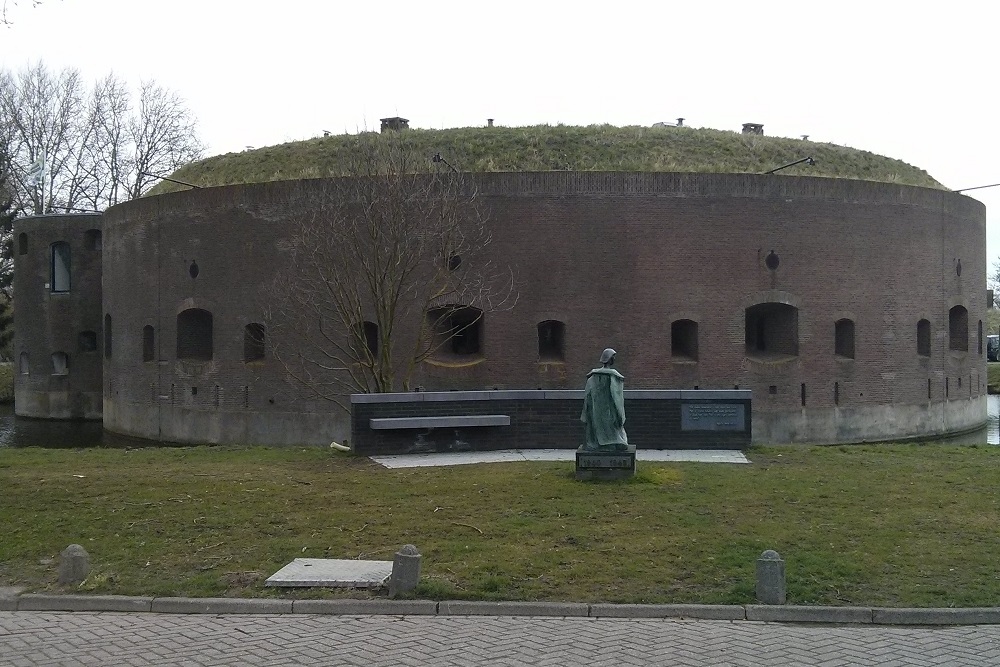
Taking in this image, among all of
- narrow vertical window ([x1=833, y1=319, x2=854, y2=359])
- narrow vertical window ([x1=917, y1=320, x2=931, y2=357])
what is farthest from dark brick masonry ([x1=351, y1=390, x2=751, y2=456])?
narrow vertical window ([x1=917, y1=320, x2=931, y2=357])

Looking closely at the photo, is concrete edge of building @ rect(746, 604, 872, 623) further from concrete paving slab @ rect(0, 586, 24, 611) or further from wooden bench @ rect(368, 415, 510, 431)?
wooden bench @ rect(368, 415, 510, 431)

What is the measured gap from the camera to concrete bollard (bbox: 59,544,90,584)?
22.3ft

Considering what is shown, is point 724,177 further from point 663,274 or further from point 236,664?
point 236,664

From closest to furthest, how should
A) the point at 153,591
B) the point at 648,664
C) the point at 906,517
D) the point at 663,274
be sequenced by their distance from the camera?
the point at 648,664 < the point at 153,591 < the point at 906,517 < the point at 663,274

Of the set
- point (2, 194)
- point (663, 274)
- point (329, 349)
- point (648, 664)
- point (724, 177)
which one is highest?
point (2, 194)

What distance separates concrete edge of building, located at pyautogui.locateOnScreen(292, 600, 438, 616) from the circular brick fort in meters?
11.7

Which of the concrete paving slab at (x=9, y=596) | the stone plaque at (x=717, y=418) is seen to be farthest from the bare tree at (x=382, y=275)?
the concrete paving slab at (x=9, y=596)

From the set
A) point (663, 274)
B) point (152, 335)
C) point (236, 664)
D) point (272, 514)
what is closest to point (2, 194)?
point (152, 335)

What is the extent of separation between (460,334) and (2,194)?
84.0ft

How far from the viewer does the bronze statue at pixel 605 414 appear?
1005 centimetres

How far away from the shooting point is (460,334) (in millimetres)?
18953

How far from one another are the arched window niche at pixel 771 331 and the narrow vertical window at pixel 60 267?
19.0 meters

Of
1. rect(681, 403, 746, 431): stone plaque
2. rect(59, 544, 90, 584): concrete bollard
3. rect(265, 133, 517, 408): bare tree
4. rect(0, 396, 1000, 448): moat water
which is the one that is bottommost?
rect(0, 396, 1000, 448): moat water

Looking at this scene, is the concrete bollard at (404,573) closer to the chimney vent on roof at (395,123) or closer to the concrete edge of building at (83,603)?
the concrete edge of building at (83,603)
